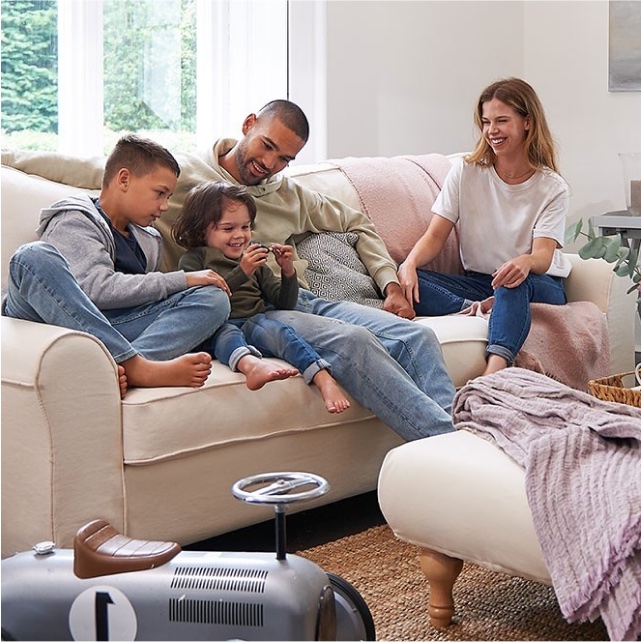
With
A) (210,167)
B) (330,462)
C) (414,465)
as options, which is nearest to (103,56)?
(210,167)

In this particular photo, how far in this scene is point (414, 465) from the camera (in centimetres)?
180

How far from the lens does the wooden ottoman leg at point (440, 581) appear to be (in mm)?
1796

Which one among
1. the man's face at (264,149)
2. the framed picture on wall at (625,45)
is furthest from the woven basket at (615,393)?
the framed picture on wall at (625,45)

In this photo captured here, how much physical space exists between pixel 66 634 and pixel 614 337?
80.7 inches

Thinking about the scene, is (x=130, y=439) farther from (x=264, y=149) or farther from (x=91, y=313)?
(x=264, y=149)

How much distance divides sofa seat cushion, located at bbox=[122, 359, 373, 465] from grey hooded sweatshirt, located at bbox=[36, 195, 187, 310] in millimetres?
211

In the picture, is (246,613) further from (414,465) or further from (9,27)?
(9,27)

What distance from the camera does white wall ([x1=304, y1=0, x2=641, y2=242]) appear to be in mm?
4043

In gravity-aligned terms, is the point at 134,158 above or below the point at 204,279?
above

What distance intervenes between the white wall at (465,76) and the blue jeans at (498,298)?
1.15 m

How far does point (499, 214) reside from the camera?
3057 millimetres

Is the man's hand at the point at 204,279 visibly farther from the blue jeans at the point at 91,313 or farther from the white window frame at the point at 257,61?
the white window frame at the point at 257,61

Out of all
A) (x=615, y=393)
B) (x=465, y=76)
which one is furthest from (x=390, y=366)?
(x=465, y=76)

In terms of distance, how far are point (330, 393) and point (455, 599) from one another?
0.53 metres
